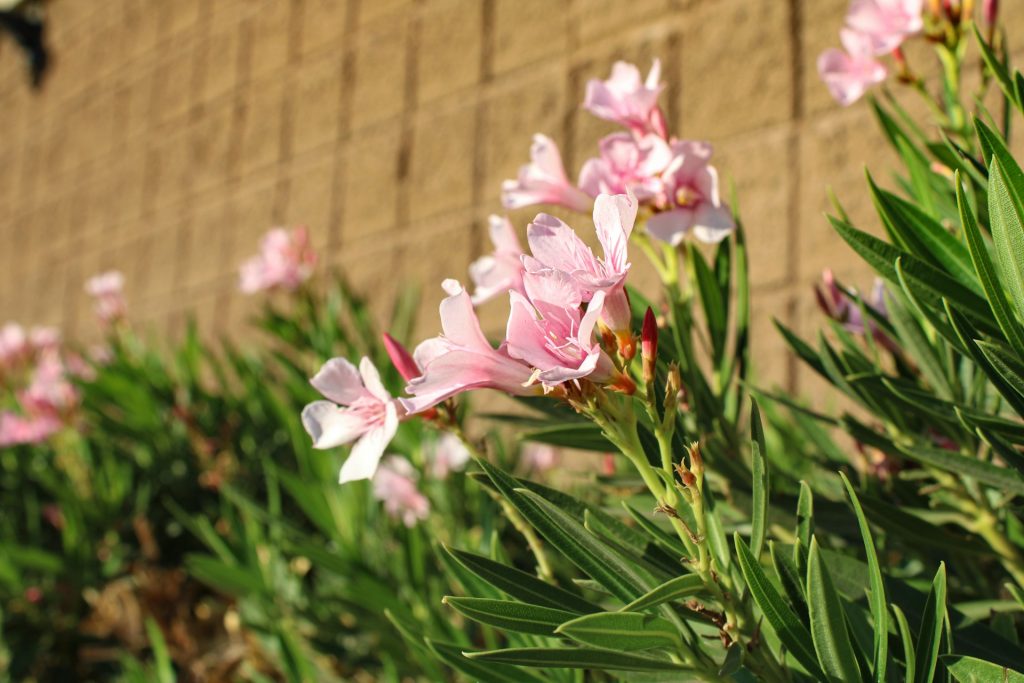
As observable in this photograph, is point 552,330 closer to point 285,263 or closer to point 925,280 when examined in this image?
point 925,280

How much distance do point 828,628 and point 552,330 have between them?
21cm

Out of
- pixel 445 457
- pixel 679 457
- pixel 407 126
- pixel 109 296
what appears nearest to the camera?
pixel 679 457

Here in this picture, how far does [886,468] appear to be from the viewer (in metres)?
0.95

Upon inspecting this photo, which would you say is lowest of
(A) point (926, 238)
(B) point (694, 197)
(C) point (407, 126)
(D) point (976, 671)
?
(D) point (976, 671)

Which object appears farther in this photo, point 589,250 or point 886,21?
point 886,21

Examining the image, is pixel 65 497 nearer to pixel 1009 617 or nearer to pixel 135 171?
pixel 1009 617

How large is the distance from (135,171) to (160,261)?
451 millimetres

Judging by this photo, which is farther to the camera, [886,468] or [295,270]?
[295,270]

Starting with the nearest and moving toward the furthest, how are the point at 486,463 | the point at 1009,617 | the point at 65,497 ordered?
the point at 486,463, the point at 1009,617, the point at 65,497

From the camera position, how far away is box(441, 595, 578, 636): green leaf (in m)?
0.56

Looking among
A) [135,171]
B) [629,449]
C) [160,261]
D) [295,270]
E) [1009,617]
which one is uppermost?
[135,171]

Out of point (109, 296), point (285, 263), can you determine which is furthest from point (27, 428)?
point (285, 263)

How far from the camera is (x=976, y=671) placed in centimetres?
56

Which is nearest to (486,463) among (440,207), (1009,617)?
(1009,617)
